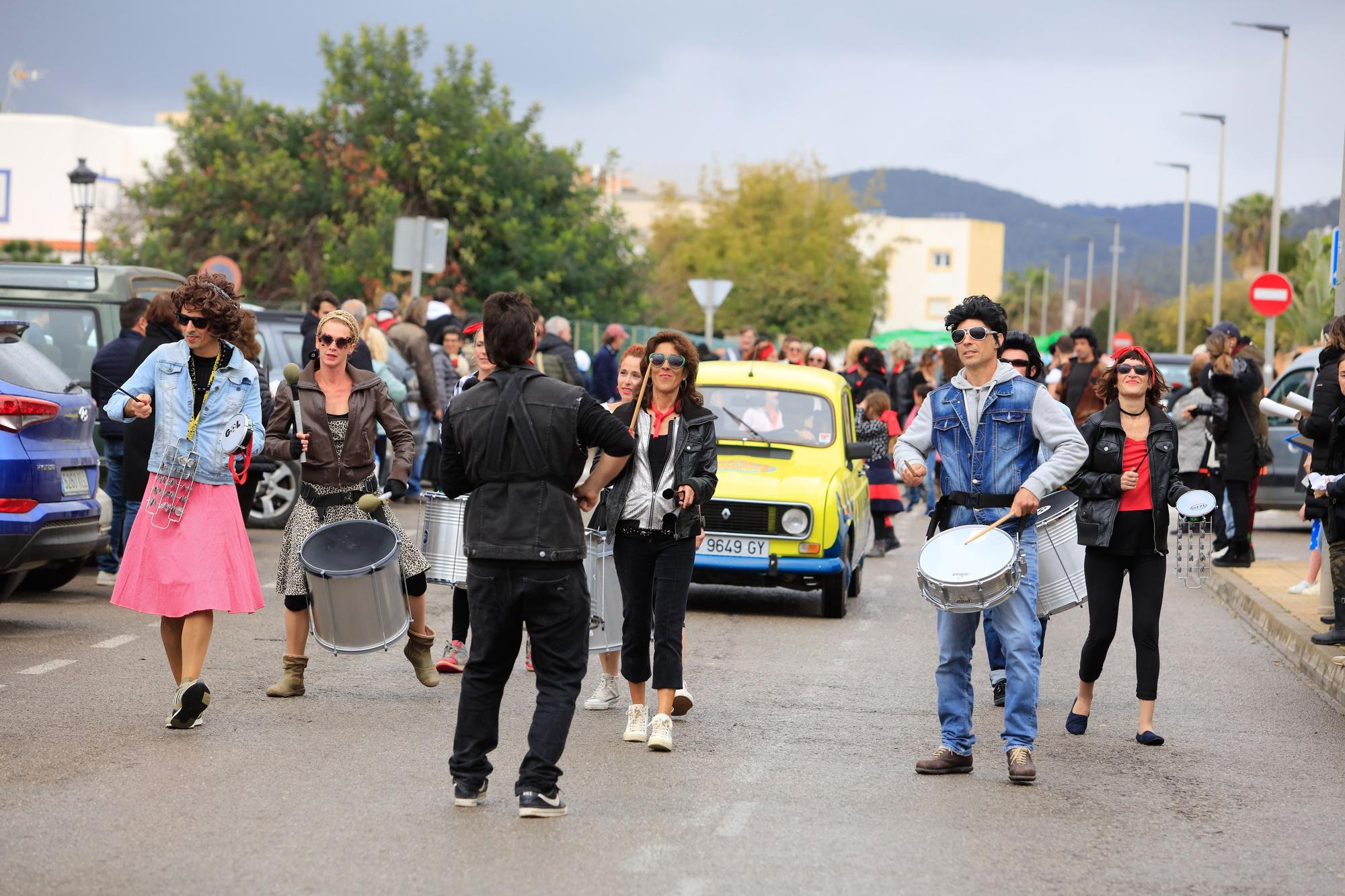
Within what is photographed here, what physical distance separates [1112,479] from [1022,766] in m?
1.73

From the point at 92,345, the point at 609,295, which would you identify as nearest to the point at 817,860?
the point at 92,345

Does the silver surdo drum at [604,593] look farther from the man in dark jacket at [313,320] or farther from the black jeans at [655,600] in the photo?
the man in dark jacket at [313,320]

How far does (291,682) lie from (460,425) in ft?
9.34

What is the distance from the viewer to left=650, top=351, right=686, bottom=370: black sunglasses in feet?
26.1

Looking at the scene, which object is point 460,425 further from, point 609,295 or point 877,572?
point 609,295

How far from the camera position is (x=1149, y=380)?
8484 mm

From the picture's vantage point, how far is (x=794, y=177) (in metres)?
67.9

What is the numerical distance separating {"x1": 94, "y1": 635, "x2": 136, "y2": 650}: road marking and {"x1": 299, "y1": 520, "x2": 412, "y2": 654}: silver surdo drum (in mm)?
2356

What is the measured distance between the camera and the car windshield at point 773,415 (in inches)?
514

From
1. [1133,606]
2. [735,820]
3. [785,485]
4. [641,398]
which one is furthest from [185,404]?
[785,485]

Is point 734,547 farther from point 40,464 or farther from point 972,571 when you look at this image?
point 972,571

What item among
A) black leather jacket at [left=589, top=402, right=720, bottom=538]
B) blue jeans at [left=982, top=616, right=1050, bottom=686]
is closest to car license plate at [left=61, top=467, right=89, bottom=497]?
black leather jacket at [left=589, top=402, right=720, bottom=538]

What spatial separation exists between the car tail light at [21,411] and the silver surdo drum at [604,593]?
12.3 feet

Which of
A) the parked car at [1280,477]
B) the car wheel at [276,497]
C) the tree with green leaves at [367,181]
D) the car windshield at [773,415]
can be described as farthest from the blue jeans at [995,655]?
the tree with green leaves at [367,181]
